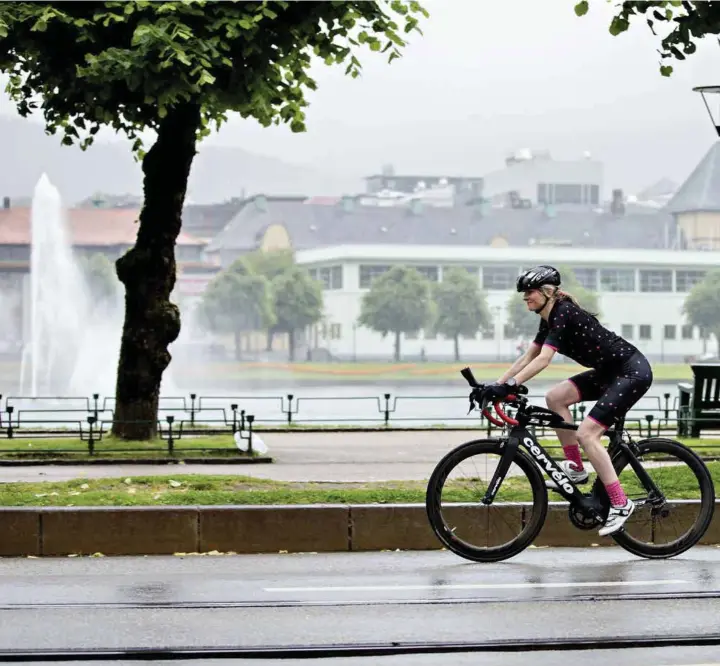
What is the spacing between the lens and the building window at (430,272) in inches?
5531

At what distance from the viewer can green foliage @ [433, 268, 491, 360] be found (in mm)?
124500

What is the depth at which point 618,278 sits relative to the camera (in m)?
137

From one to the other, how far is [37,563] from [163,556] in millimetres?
798

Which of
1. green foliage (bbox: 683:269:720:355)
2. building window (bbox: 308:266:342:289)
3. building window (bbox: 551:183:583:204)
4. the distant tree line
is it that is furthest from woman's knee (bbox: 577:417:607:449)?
building window (bbox: 551:183:583:204)

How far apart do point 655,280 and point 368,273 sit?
918 inches

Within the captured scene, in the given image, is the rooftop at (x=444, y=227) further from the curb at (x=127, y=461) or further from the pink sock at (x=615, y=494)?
the pink sock at (x=615, y=494)

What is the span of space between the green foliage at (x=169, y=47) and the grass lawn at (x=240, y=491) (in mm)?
6588

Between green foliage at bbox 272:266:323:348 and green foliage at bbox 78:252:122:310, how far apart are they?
484 inches

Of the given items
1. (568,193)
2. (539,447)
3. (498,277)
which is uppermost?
(568,193)

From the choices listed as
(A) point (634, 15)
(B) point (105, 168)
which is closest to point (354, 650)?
(A) point (634, 15)

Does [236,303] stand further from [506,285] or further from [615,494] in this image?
[615,494]

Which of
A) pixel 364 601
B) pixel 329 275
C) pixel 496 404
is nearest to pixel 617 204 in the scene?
pixel 329 275

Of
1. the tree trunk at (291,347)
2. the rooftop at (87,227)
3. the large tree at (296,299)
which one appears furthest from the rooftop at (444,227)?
the large tree at (296,299)

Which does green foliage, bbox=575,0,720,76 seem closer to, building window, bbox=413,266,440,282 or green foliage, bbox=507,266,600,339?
green foliage, bbox=507,266,600,339
